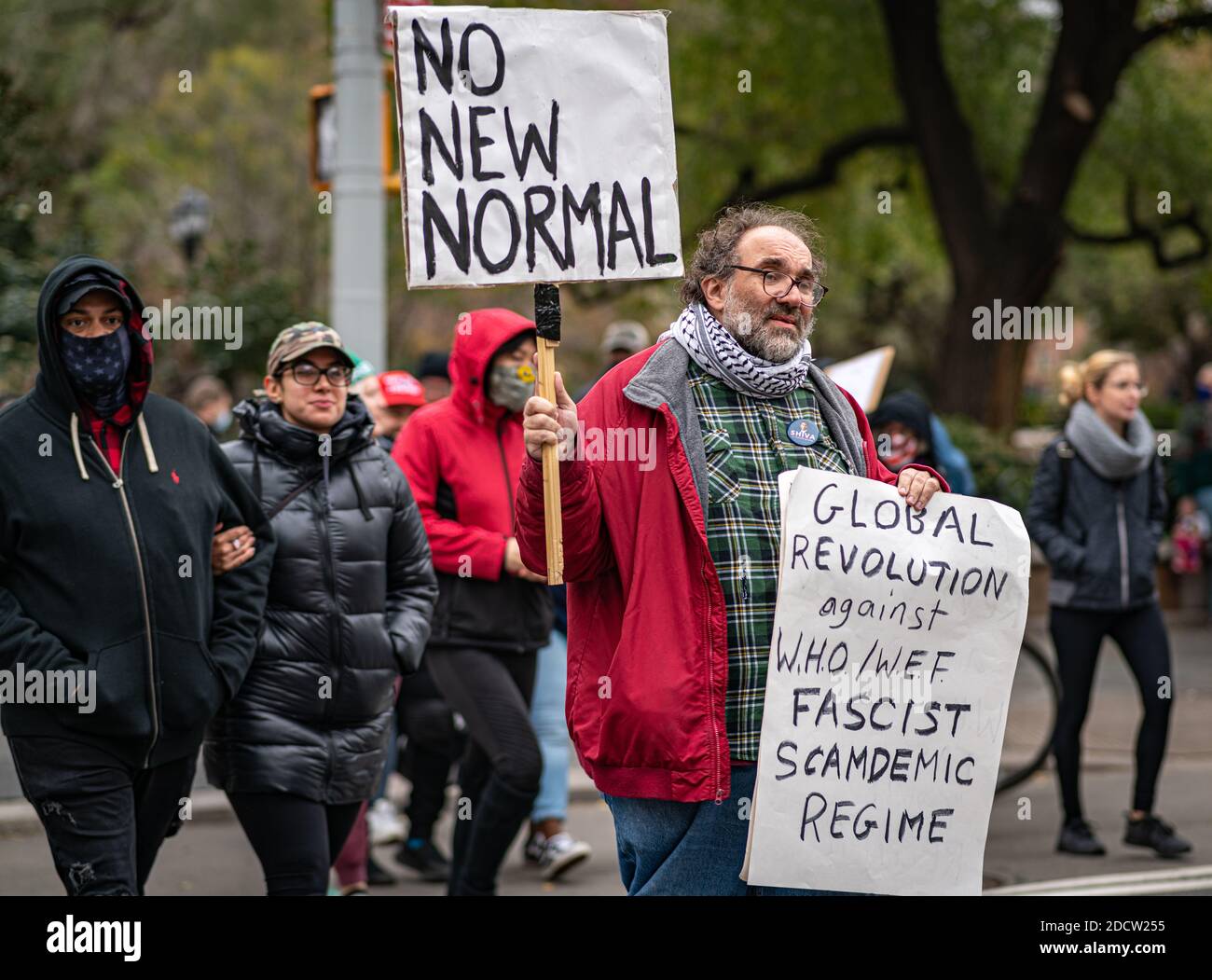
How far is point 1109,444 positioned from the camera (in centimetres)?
676

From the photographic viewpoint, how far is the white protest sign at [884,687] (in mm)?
3404

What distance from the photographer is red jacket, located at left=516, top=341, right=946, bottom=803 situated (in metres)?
3.35

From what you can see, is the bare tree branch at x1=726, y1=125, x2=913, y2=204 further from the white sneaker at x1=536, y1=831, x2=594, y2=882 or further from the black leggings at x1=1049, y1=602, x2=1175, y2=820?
the white sneaker at x1=536, y1=831, x2=594, y2=882

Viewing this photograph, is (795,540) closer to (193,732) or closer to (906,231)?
(193,732)

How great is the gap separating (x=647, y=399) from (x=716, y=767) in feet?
2.56

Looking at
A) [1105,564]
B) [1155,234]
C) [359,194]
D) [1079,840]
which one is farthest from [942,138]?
[1079,840]

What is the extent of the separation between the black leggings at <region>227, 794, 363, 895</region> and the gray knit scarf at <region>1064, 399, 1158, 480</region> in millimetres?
3740

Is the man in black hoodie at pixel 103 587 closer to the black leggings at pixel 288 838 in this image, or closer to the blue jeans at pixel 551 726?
the black leggings at pixel 288 838

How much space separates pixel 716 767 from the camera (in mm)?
3367

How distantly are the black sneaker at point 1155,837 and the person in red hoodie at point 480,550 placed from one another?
8.72 feet

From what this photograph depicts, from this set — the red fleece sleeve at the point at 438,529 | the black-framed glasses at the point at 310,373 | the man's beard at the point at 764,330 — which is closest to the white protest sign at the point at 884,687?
the man's beard at the point at 764,330

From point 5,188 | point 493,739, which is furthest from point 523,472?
point 5,188

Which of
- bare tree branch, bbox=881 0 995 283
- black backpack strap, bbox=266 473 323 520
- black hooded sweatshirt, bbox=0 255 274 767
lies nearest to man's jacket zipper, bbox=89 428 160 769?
black hooded sweatshirt, bbox=0 255 274 767

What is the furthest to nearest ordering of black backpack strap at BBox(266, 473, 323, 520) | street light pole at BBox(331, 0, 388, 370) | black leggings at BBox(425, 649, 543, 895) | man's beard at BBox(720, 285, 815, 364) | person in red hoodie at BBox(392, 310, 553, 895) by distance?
street light pole at BBox(331, 0, 388, 370) → person in red hoodie at BBox(392, 310, 553, 895) → black leggings at BBox(425, 649, 543, 895) → black backpack strap at BBox(266, 473, 323, 520) → man's beard at BBox(720, 285, 815, 364)
